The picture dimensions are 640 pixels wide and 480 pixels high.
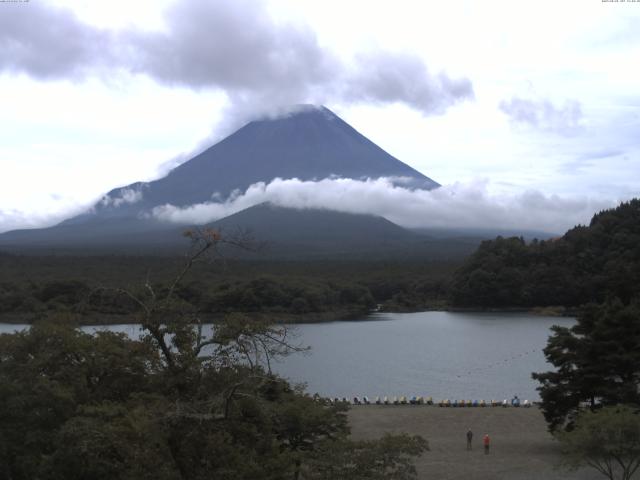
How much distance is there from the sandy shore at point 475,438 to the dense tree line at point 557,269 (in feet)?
114

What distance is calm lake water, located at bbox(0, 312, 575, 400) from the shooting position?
2294 cm

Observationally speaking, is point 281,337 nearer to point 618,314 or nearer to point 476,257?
point 618,314

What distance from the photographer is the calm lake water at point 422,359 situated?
2294 cm

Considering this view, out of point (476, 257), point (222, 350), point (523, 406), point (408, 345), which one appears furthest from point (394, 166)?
point (222, 350)

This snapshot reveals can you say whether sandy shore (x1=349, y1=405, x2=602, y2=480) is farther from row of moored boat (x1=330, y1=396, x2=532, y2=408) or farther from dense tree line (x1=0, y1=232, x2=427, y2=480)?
dense tree line (x1=0, y1=232, x2=427, y2=480)

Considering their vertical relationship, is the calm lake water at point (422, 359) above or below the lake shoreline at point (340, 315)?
below

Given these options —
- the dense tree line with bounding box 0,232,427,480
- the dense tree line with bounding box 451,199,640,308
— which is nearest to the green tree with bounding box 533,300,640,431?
the dense tree line with bounding box 0,232,427,480

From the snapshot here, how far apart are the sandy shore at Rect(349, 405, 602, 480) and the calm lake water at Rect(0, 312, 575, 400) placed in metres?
2.70

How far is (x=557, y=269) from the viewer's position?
52.8 metres

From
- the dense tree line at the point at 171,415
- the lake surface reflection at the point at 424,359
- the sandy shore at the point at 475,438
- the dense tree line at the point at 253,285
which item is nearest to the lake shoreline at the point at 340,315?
the dense tree line at the point at 253,285

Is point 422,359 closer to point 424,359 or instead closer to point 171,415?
point 424,359

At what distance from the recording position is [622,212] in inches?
2200

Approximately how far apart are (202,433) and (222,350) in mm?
633

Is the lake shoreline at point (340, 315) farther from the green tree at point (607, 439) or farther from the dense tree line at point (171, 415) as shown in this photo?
the dense tree line at point (171, 415)
